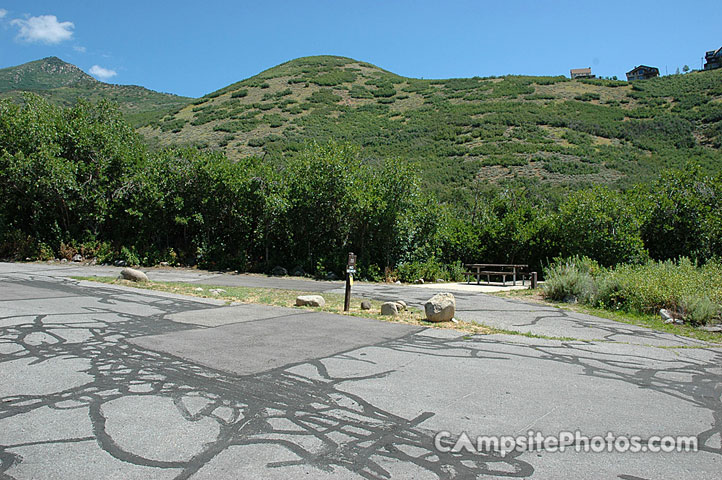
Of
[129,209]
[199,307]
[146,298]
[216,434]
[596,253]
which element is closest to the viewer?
[216,434]

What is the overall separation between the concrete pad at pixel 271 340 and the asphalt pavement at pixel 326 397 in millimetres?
44

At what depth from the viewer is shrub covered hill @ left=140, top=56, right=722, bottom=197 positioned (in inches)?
1572

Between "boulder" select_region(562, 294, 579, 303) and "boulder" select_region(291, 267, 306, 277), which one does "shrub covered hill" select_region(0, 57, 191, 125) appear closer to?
"boulder" select_region(291, 267, 306, 277)

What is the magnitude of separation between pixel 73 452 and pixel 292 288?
474 inches

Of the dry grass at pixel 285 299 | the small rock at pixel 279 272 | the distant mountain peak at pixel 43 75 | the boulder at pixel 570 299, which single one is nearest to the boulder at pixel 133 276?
the dry grass at pixel 285 299

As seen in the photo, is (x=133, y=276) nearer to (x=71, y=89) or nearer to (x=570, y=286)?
(x=570, y=286)

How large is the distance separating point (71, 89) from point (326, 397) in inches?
4618

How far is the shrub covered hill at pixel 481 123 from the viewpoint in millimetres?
39938

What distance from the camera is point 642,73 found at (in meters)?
Answer: 86.9

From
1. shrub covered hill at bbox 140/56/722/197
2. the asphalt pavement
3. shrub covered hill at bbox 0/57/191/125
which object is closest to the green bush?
the asphalt pavement

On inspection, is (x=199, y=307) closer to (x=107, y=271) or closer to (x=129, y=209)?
(x=107, y=271)

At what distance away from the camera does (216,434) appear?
4.03 metres

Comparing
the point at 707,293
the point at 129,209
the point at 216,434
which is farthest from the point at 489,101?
the point at 216,434

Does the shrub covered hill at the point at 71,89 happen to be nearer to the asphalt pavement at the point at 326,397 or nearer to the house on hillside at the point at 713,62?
the asphalt pavement at the point at 326,397
